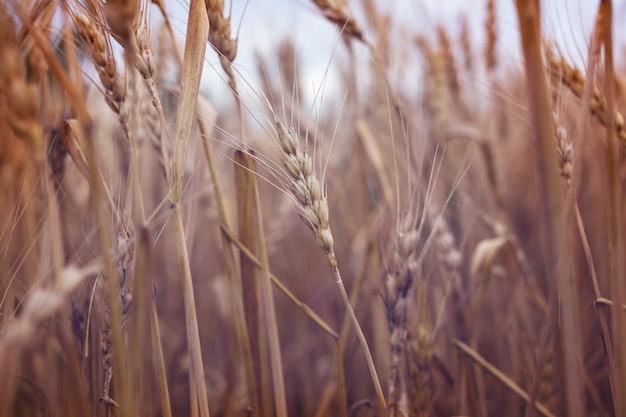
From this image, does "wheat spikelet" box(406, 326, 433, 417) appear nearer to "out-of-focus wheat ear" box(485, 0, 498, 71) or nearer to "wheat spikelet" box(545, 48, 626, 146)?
"wheat spikelet" box(545, 48, 626, 146)

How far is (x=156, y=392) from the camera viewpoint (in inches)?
50.6

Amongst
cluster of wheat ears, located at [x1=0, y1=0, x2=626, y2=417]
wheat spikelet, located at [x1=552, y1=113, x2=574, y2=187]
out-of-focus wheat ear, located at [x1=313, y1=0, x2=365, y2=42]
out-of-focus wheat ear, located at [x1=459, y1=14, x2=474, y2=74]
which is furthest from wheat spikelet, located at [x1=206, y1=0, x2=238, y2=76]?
out-of-focus wheat ear, located at [x1=459, y1=14, x2=474, y2=74]

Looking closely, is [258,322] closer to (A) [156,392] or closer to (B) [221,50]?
(B) [221,50]

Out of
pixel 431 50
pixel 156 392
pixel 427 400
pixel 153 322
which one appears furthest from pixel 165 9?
pixel 431 50

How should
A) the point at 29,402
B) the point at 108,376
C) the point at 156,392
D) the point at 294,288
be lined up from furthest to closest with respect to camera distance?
the point at 294,288 → the point at 156,392 → the point at 29,402 → the point at 108,376

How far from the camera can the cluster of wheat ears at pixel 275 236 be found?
1.68ft

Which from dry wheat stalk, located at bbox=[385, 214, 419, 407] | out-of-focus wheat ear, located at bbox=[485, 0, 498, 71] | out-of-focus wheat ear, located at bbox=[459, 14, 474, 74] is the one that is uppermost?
out-of-focus wheat ear, located at bbox=[459, 14, 474, 74]

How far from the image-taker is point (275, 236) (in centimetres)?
142

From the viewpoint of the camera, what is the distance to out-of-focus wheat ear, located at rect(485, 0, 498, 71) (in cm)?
134

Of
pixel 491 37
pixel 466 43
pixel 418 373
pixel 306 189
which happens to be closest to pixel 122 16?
pixel 306 189

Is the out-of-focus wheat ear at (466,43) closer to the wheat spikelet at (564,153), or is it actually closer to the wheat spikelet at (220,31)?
the wheat spikelet at (564,153)

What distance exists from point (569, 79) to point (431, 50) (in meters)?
0.88

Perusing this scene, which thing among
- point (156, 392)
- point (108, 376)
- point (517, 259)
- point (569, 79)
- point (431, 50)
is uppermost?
point (431, 50)

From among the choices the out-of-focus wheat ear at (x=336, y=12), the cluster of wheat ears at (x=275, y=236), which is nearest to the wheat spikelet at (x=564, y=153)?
the cluster of wheat ears at (x=275, y=236)
